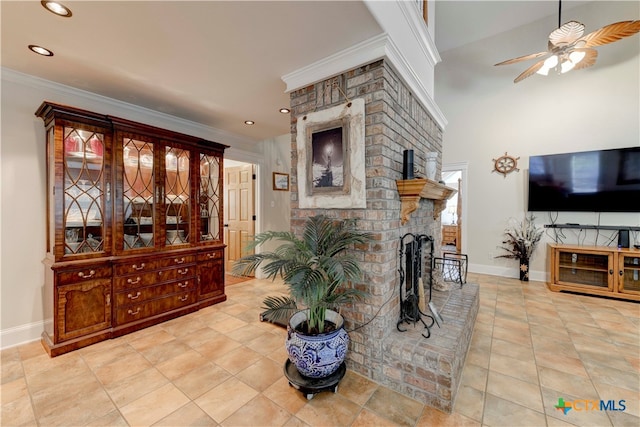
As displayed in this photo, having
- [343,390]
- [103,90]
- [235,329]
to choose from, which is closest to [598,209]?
[343,390]

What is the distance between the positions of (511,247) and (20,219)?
647cm

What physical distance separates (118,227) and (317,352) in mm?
2321

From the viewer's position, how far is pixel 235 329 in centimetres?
263

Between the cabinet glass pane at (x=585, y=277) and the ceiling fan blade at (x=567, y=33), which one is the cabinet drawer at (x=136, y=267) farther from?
the cabinet glass pane at (x=585, y=277)

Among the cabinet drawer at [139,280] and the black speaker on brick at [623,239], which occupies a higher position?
the black speaker on brick at [623,239]

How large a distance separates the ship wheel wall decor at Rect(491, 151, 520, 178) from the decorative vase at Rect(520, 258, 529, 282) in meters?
1.47

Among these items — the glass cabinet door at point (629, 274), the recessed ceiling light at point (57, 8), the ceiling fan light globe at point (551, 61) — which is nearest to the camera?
the recessed ceiling light at point (57, 8)

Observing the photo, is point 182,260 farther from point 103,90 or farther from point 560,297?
point 560,297

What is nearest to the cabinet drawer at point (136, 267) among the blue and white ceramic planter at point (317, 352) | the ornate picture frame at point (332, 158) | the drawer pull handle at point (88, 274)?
the drawer pull handle at point (88, 274)

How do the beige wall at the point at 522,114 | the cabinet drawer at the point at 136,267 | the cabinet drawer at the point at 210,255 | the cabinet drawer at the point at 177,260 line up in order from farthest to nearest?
the beige wall at the point at 522,114 < the cabinet drawer at the point at 210,255 < the cabinet drawer at the point at 177,260 < the cabinet drawer at the point at 136,267

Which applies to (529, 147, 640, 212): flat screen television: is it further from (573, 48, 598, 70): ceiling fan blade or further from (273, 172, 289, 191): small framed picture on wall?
(273, 172, 289, 191): small framed picture on wall

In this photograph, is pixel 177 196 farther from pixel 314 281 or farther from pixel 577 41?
pixel 577 41

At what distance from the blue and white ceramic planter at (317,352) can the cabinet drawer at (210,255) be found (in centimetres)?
199

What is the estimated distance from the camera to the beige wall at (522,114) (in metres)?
3.60
